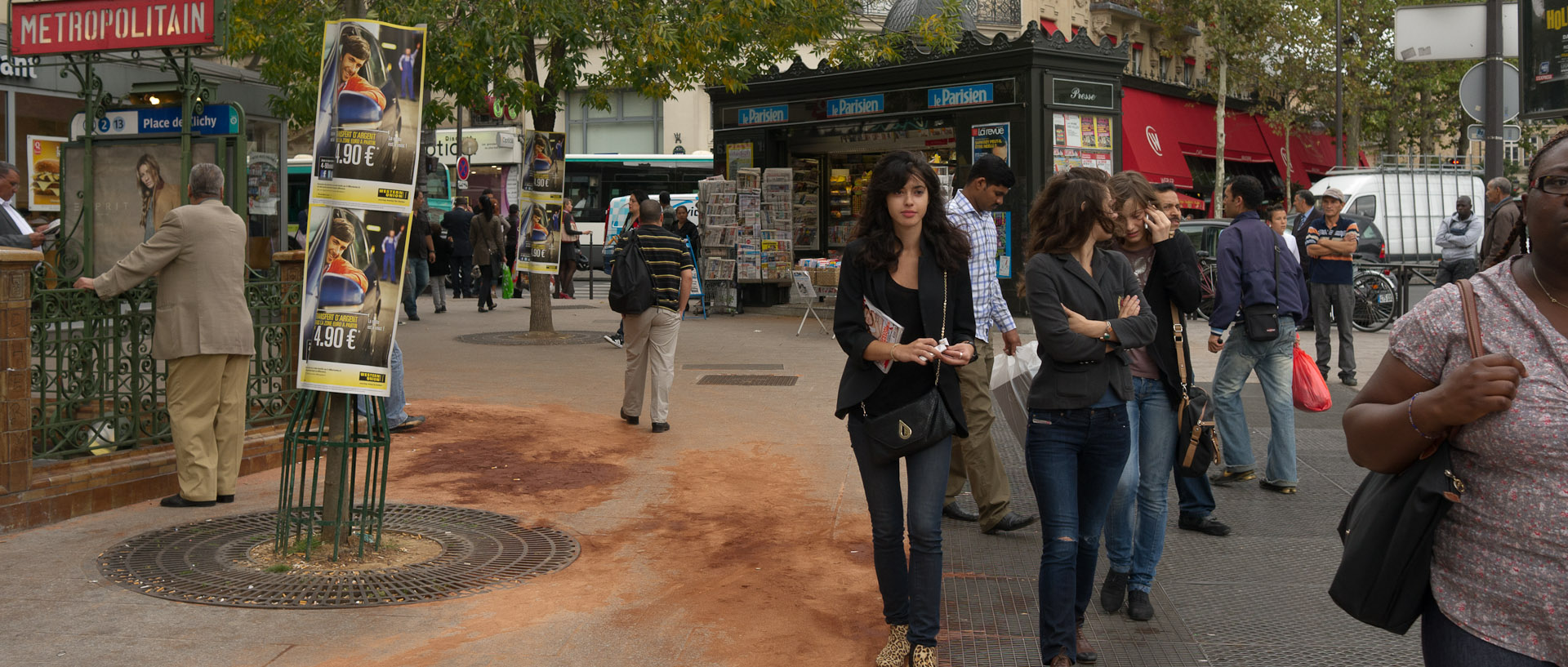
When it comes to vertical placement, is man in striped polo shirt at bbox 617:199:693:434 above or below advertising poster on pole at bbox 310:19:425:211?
below

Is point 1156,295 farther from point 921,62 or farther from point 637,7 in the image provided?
point 921,62

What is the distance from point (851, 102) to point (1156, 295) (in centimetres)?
1436

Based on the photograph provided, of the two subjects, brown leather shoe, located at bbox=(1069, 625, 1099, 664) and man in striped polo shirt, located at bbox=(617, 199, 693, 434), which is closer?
brown leather shoe, located at bbox=(1069, 625, 1099, 664)

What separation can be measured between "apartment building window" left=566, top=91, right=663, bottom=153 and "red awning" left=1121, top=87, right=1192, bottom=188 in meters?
18.7

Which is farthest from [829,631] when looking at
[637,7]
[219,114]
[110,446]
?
[637,7]

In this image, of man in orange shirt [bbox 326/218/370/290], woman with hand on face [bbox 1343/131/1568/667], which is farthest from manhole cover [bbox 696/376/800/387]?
woman with hand on face [bbox 1343/131/1568/667]

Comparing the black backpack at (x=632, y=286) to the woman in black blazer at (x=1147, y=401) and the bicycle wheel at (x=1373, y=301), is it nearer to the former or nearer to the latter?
the woman in black blazer at (x=1147, y=401)

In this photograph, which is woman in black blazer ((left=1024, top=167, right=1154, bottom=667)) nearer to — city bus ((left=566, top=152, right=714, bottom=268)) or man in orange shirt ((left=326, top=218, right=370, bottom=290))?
man in orange shirt ((left=326, top=218, right=370, bottom=290))

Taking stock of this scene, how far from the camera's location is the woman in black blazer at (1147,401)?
5059mm

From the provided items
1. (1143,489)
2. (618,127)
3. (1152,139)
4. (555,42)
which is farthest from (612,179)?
(1143,489)

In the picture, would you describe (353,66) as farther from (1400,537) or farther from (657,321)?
(1400,537)

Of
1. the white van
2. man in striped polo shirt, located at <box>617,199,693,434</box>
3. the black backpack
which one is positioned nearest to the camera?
the black backpack

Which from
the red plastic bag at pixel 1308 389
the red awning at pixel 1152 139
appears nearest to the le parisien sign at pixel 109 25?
the red plastic bag at pixel 1308 389

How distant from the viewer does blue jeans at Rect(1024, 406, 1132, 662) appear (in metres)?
4.36
